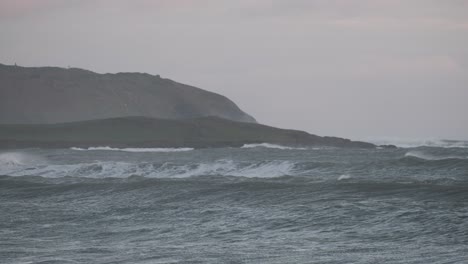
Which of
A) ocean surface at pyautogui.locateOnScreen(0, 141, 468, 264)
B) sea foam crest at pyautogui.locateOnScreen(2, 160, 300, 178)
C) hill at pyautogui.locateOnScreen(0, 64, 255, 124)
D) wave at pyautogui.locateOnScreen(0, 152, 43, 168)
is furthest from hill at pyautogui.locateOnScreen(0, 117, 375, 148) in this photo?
ocean surface at pyautogui.locateOnScreen(0, 141, 468, 264)

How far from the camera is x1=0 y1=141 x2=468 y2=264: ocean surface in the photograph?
13781mm

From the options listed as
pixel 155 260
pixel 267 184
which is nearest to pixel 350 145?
pixel 267 184

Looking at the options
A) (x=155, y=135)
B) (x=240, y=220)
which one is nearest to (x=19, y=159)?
(x=155, y=135)

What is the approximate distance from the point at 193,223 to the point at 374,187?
17.1 ft

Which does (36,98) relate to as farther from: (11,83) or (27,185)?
(27,185)

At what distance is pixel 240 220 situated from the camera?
17797mm

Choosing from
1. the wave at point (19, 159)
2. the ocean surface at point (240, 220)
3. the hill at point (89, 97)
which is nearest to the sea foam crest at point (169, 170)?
the ocean surface at point (240, 220)

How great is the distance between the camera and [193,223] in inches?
701

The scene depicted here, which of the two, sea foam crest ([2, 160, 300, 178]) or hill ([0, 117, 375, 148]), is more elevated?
hill ([0, 117, 375, 148])

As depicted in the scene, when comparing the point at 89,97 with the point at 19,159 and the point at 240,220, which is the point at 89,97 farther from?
the point at 240,220

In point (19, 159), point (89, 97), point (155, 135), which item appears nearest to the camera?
point (19, 159)

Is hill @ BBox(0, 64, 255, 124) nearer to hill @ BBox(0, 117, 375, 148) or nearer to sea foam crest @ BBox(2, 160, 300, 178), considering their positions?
hill @ BBox(0, 117, 375, 148)

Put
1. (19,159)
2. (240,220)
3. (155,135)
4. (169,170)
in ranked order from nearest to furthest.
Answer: (240,220)
(169,170)
(19,159)
(155,135)

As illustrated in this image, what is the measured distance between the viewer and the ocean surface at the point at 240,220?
1378cm
